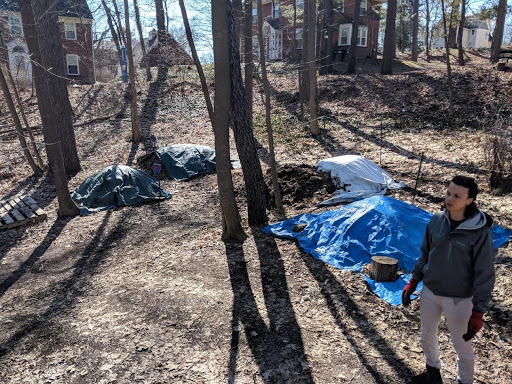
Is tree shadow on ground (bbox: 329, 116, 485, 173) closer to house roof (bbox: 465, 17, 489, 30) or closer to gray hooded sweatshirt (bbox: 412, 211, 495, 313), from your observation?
gray hooded sweatshirt (bbox: 412, 211, 495, 313)

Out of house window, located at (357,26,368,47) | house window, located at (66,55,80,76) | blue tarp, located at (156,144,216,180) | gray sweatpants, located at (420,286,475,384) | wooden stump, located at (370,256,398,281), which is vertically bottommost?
blue tarp, located at (156,144,216,180)

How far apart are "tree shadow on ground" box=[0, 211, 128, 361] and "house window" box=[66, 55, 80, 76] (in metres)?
25.5

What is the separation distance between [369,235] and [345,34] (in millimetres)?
30636

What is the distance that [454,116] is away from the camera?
1491 centimetres

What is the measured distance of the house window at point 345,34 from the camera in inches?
1275

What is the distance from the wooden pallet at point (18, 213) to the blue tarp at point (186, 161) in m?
3.69

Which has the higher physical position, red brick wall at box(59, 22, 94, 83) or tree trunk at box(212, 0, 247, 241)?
red brick wall at box(59, 22, 94, 83)

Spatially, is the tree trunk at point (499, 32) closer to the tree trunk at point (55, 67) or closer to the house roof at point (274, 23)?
the house roof at point (274, 23)

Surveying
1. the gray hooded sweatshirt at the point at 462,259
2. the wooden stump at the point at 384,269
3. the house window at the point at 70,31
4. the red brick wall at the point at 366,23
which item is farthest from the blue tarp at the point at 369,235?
the house window at the point at 70,31

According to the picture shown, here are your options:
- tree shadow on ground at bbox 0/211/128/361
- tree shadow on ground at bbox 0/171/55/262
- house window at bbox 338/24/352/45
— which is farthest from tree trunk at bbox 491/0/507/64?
tree shadow on ground at bbox 0/171/55/262

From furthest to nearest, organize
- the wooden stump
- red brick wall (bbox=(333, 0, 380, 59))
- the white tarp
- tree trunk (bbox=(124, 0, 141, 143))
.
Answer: red brick wall (bbox=(333, 0, 380, 59)), tree trunk (bbox=(124, 0, 141, 143)), the white tarp, the wooden stump

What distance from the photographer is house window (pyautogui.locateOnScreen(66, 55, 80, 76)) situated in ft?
97.6

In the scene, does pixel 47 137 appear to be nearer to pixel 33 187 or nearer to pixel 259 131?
pixel 33 187

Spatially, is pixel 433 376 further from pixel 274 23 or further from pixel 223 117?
pixel 274 23
